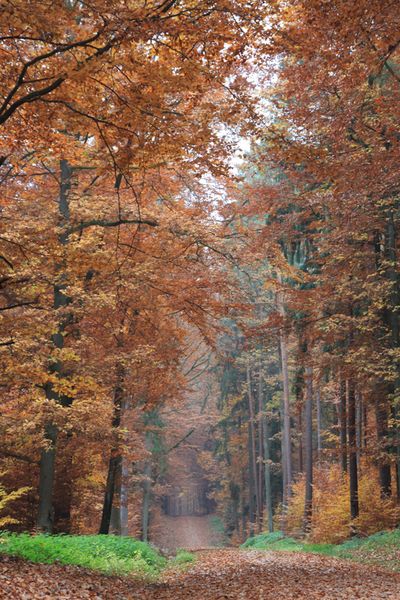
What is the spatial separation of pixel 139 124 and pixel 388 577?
8.24 m

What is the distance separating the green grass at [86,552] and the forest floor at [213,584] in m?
0.41

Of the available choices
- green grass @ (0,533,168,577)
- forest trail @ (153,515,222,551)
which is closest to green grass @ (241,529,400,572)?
green grass @ (0,533,168,577)

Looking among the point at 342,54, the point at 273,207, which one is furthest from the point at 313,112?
the point at 342,54

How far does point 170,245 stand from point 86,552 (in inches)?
277

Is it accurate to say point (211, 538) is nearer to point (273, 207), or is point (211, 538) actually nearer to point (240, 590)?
point (273, 207)

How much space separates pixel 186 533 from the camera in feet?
148

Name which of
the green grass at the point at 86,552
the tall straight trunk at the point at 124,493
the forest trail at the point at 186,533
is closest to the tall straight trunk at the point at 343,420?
the green grass at the point at 86,552

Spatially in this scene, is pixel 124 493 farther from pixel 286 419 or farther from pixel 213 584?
pixel 213 584

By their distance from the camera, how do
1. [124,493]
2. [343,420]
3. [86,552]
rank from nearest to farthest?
1. [86,552]
2. [343,420]
3. [124,493]

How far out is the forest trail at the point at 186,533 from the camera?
3766cm

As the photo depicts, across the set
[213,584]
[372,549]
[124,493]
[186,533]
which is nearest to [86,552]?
[213,584]

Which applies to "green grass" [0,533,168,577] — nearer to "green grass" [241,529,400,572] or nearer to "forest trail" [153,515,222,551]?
"green grass" [241,529,400,572]

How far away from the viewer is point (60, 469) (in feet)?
45.7

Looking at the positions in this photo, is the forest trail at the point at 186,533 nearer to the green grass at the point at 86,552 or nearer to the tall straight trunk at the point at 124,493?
the tall straight trunk at the point at 124,493
